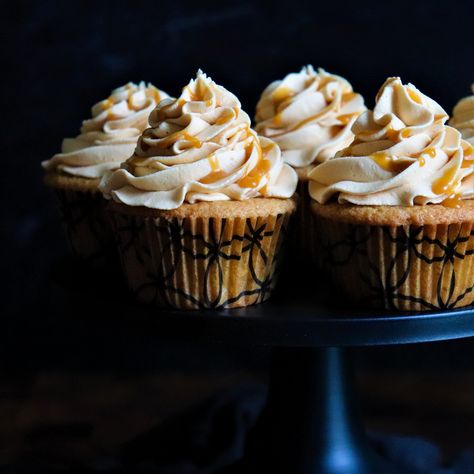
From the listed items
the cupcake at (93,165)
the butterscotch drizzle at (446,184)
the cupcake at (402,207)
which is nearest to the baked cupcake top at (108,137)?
the cupcake at (93,165)

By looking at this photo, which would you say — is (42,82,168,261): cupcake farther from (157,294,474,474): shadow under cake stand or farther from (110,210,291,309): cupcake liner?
(157,294,474,474): shadow under cake stand

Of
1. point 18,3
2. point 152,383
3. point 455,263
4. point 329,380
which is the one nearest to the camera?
point 455,263

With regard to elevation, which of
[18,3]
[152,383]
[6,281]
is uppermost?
[18,3]

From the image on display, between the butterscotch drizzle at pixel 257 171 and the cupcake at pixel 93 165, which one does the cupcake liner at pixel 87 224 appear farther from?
the butterscotch drizzle at pixel 257 171

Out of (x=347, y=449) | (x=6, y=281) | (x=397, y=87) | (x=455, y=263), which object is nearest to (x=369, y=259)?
(x=455, y=263)

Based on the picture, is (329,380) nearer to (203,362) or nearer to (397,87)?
(397,87)

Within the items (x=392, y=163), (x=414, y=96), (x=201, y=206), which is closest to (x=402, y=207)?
(x=392, y=163)

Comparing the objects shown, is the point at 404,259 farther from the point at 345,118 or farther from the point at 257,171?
the point at 345,118
